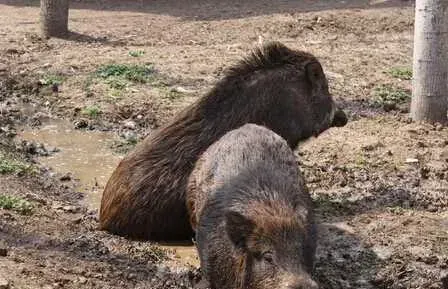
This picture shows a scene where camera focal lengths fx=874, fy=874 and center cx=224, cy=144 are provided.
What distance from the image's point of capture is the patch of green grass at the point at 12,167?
6.96m

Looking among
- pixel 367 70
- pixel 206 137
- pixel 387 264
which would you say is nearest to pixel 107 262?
pixel 206 137

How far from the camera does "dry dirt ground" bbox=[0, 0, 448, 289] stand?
5.53m

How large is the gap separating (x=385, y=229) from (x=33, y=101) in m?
4.82

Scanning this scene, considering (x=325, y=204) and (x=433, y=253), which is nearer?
(x=433, y=253)

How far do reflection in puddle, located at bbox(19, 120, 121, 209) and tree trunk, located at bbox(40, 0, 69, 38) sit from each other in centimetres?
381

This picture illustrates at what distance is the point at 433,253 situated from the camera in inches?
229

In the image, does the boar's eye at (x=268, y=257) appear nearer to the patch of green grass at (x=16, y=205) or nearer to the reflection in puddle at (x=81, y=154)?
the patch of green grass at (x=16, y=205)

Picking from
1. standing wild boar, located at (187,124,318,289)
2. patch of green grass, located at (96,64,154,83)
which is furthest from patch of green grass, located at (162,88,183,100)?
standing wild boar, located at (187,124,318,289)

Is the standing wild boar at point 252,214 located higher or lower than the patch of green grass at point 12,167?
higher

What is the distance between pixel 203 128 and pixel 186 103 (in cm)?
293

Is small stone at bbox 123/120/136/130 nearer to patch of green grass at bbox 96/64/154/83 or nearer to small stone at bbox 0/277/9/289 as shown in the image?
patch of green grass at bbox 96/64/154/83

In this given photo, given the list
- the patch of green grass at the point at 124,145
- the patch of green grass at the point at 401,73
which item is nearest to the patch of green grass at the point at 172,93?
the patch of green grass at the point at 124,145

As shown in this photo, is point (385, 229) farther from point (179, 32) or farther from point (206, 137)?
point (179, 32)

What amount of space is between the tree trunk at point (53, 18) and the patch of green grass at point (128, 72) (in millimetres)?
2130
